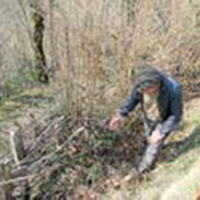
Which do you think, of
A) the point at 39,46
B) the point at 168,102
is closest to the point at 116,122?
the point at 168,102

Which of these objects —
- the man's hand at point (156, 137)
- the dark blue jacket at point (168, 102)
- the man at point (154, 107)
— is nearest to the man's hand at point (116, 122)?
the man at point (154, 107)

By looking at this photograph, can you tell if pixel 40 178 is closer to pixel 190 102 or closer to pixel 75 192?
pixel 75 192

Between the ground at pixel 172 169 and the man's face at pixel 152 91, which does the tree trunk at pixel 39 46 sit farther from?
the man's face at pixel 152 91

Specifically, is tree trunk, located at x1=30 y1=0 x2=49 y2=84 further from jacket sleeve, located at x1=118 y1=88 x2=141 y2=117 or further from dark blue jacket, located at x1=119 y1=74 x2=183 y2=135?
dark blue jacket, located at x1=119 y1=74 x2=183 y2=135

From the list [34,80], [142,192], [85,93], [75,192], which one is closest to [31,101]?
[34,80]

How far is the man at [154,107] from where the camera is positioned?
4.31 meters

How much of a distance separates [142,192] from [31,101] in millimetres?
2655

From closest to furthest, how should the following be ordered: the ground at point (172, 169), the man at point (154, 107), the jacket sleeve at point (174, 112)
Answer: the ground at point (172, 169) < the man at point (154, 107) < the jacket sleeve at point (174, 112)

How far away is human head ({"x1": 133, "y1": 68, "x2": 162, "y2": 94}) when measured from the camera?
424 centimetres

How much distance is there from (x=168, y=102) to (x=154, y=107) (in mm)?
204

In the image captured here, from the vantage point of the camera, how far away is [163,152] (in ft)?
16.7

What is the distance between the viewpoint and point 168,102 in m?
4.48

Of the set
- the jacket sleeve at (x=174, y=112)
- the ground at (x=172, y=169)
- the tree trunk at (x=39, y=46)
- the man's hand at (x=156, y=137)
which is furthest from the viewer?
the tree trunk at (x=39, y=46)

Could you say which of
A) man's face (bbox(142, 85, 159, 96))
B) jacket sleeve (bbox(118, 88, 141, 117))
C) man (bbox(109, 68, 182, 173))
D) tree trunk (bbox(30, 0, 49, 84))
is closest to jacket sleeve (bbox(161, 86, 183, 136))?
man (bbox(109, 68, 182, 173))
